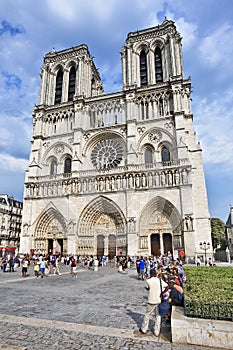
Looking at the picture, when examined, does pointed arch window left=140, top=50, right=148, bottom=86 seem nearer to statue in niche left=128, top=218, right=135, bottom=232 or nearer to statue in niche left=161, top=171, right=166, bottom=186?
statue in niche left=161, top=171, right=166, bottom=186

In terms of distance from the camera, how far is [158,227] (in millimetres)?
22203

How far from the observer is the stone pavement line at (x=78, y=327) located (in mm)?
4234

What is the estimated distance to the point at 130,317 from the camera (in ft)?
17.9

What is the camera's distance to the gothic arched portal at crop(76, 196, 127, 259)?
23.2 meters

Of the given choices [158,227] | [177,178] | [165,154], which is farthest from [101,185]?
[177,178]

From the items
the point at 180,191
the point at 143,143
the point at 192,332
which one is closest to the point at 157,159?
the point at 143,143

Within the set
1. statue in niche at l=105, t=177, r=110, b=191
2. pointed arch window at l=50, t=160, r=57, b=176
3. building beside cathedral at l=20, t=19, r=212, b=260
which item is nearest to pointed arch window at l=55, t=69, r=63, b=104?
building beside cathedral at l=20, t=19, r=212, b=260

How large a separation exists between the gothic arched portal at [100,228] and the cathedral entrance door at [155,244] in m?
3.17

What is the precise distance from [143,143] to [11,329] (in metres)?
22.0

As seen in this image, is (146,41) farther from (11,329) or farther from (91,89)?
(11,329)

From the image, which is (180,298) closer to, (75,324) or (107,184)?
(75,324)

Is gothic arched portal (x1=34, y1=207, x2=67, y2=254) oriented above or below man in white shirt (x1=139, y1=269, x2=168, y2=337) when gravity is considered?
above

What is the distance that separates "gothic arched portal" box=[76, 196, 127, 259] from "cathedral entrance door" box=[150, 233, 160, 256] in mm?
3167

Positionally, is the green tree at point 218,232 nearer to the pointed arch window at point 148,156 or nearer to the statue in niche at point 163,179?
the pointed arch window at point 148,156
